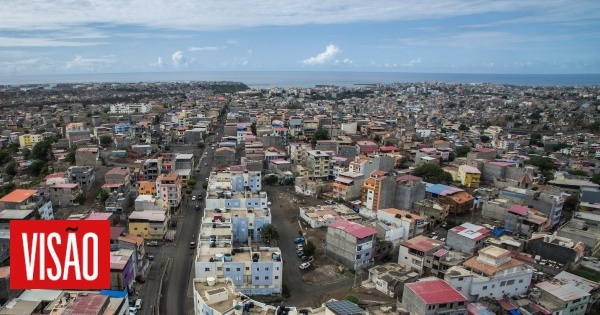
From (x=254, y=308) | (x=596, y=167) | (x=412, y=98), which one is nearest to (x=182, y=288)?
(x=254, y=308)

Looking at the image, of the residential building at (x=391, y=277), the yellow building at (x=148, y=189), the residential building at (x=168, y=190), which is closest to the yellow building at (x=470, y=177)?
the residential building at (x=391, y=277)

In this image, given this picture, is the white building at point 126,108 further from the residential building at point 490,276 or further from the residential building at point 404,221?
the residential building at point 490,276

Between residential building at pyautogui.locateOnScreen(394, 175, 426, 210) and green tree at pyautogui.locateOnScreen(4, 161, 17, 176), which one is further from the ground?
residential building at pyautogui.locateOnScreen(394, 175, 426, 210)

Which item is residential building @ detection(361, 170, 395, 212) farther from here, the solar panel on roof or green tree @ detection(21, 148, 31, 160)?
green tree @ detection(21, 148, 31, 160)

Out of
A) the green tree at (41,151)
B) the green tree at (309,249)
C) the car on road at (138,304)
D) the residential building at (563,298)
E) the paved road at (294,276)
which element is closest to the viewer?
the residential building at (563,298)

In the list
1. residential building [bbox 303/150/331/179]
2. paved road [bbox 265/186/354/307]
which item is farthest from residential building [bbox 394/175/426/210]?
residential building [bbox 303/150/331/179]

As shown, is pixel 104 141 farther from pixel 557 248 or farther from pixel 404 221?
pixel 557 248

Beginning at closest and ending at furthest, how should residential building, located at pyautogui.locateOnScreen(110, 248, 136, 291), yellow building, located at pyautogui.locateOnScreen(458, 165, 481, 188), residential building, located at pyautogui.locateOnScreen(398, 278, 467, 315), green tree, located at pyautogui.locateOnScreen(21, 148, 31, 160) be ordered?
residential building, located at pyautogui.locateOnScreen(398, 278, 467, 315)
residential building, located at pyautogui.locateOnScreen(110, 248, 136, 291)
yellow building, located at pyautogui.locateOnScreen(458, 165, 481, 188)
green tree, located at pyautogui.locateOnScreen(21, 148, 31, 160)

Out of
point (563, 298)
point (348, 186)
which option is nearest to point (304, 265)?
point (348, 186)
